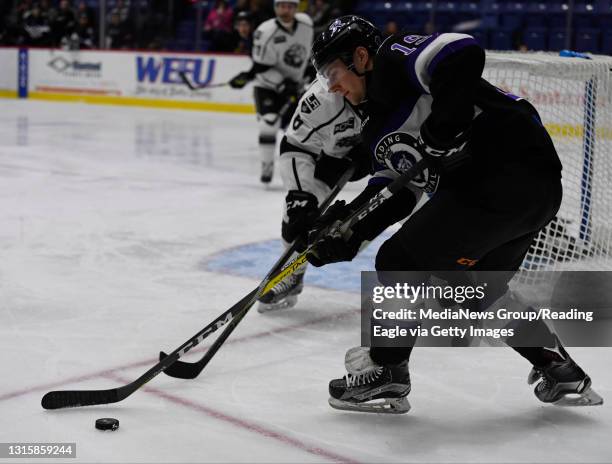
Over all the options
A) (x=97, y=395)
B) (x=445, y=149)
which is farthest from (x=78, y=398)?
(x=445, y=149)

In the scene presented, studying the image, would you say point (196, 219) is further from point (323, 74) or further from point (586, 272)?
point (323, 74)

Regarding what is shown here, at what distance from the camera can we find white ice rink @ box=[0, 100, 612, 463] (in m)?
1.84

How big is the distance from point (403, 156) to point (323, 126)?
814 mm

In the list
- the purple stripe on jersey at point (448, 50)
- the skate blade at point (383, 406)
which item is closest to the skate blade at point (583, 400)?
the skate blade at point (383, 406)

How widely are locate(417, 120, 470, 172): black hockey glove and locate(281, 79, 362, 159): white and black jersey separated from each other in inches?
30.7

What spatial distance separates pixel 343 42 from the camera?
1.99 meters

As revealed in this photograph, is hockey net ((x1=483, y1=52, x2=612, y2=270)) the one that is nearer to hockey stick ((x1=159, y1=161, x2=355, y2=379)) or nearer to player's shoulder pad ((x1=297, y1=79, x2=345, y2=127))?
player's shoulder pad ((x1=297, y1=79, x2=345, y2=127))

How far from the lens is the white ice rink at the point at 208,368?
184 cm

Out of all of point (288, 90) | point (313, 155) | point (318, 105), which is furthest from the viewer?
point (288, 90)

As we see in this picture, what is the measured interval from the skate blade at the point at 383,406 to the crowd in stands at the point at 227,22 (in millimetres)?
7076

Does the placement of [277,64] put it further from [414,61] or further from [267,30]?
[414,61]

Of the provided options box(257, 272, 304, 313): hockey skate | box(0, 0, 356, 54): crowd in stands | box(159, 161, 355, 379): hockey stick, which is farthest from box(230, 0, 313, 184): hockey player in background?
box(0, 0, 356, 54): crowd in stands

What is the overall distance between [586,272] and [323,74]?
1.41 m

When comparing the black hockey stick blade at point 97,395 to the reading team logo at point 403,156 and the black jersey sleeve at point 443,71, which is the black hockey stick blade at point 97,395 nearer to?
the reading team logo at point 403,156
